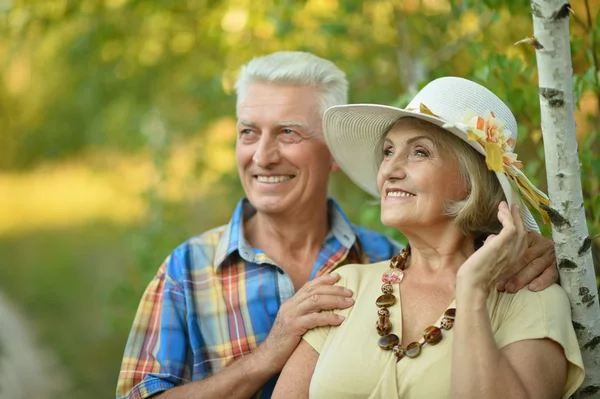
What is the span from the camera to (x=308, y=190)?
3.25 meters

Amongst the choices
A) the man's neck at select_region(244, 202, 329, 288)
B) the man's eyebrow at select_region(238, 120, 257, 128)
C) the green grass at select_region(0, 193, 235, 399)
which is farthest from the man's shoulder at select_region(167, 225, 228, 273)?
the green grass at select_region(0, 193, 235, 399)

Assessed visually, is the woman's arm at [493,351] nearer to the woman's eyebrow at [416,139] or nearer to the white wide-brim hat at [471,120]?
the white wide-brim hat at [471,120]

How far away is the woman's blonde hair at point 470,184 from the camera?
2492 mm

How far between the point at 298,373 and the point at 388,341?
34cm

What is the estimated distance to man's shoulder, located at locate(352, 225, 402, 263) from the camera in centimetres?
334

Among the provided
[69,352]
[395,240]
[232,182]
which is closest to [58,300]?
[69,352]

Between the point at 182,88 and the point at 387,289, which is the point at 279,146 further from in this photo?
the point at 182,88

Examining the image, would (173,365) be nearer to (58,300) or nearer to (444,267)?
(444,267)

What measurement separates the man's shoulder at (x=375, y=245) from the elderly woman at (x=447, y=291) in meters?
0.57

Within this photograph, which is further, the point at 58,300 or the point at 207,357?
the point at 58,300

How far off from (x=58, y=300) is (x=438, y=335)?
8478mm

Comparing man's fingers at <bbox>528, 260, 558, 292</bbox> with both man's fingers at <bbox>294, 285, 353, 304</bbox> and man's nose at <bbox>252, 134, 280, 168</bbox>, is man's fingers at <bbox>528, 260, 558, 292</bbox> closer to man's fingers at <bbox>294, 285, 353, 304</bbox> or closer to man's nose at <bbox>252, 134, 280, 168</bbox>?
man's fingers at <bbox>294, 285, 353, 304</bbox>

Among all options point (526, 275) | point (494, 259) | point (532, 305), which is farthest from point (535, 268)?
point (494, 259)

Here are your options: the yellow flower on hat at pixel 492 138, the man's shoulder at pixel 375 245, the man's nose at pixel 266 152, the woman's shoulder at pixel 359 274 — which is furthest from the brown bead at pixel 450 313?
the man's nose at pixel 266 152
